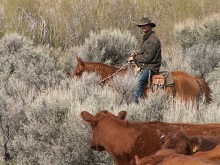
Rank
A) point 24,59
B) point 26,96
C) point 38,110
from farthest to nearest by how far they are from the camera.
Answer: point 24,59 < point 26,96 < point 38,110

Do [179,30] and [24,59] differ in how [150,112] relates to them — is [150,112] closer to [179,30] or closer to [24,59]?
[24,59]

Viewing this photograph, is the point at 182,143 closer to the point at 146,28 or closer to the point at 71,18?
the point at 146,28

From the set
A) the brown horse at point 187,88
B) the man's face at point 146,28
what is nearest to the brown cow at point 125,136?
the brown horse at point 187,88

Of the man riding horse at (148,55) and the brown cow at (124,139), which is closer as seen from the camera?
the brown cow at (124,139)

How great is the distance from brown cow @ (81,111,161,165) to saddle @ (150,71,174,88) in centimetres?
590

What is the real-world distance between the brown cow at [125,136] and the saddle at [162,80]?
5734 millimetres

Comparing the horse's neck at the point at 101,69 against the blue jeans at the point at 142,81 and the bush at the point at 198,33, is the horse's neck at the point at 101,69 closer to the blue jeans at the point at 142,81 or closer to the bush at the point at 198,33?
the blue jeans at the point at 142,81

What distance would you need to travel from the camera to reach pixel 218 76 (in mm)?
14328

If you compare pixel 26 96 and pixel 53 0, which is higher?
pixel 53 0

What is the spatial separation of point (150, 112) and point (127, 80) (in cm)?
278

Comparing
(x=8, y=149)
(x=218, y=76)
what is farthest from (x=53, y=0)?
(x=8, y=149)

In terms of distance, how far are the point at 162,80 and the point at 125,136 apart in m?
6.21

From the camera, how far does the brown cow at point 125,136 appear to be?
6.12 meters

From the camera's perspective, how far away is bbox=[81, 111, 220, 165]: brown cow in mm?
6121
